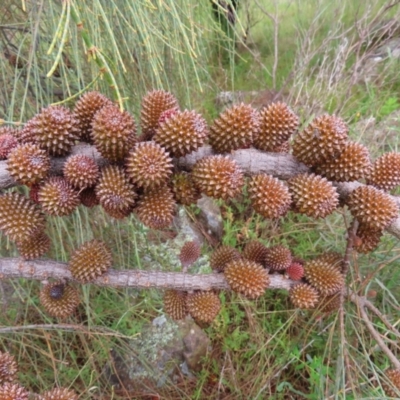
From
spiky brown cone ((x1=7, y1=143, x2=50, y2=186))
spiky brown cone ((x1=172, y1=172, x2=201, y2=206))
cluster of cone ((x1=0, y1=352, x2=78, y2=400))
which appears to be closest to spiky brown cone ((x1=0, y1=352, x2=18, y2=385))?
cluster of cone ((x1=0, y1=352, x2=78, y2=400))

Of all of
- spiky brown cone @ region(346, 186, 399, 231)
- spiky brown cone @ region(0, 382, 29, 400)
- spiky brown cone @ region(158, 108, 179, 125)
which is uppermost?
spiky brown cone @ region(158, 108, 179, 125)

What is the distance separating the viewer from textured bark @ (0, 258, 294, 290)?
2.99ft

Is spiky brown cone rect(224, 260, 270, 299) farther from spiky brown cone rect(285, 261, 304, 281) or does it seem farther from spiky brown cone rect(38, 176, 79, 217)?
spiky brown cone rect(38, 176, 79, 217)

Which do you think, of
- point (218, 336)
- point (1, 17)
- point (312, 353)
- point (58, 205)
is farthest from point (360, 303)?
point (1, 17)

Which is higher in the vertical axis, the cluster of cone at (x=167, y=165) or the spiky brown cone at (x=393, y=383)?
the cluster of cone at (x=167, y=165)

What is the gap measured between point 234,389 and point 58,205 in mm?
1516

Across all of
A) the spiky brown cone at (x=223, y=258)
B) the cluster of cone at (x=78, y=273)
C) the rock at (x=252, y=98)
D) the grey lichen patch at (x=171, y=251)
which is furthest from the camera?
the rock at (x=252, y=98)

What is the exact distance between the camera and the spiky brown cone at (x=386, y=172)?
2.59 ft

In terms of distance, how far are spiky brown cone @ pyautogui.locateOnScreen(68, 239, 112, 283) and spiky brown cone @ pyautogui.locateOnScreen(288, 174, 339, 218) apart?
0.44m

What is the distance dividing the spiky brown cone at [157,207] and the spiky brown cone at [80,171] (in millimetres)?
100

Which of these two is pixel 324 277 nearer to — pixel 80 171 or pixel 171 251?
pixel 80 171

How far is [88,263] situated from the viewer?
0.88m

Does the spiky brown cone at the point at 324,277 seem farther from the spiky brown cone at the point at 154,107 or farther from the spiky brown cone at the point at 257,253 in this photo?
the spiky brown cone at the point at 154,107

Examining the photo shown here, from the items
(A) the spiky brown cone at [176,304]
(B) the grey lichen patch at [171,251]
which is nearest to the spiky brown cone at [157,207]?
(A) the spiky brown cone at [176,304]
